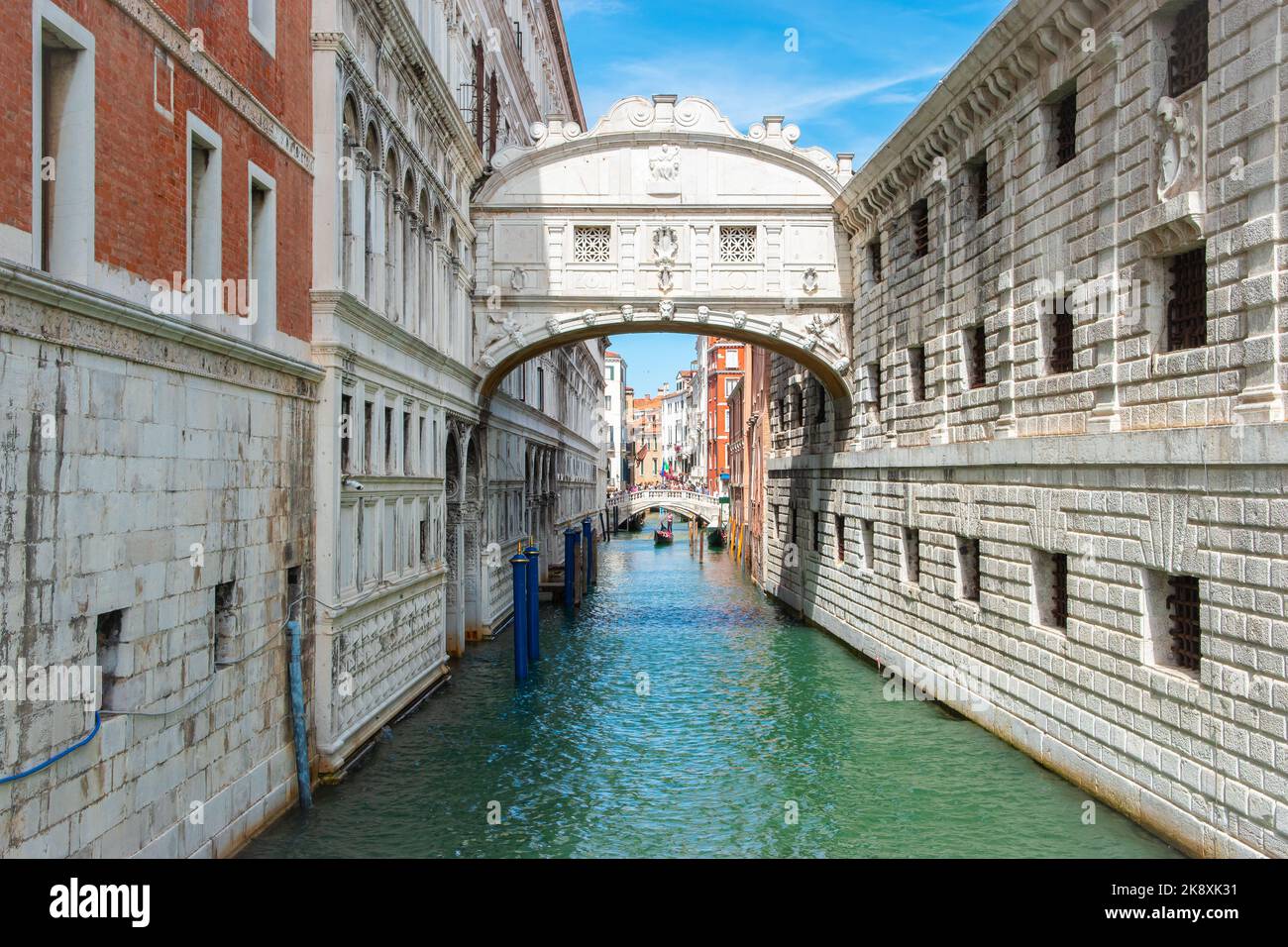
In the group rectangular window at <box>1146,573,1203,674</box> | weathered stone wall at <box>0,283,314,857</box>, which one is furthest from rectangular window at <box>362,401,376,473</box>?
A: rectangular window at <box>1146,573,1203,674</box>

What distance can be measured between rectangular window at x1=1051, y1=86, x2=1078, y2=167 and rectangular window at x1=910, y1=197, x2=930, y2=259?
4.44 metres

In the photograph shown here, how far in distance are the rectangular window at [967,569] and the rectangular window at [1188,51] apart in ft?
21.2

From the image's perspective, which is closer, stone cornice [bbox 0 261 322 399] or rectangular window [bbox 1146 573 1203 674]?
stone cornice [bbox 0 261 322 399]

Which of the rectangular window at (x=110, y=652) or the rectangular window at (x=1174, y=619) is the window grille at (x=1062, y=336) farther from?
the rectangular window at (x=110, y=652)

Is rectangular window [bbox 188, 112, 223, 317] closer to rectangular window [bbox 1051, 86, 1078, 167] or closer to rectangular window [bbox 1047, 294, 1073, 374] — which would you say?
rectangular window [bbox 1047, 294, 1073, 374]

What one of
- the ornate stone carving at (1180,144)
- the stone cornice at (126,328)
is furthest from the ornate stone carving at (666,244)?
the ornate stone carving at (1180,144)

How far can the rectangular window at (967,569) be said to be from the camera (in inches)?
565

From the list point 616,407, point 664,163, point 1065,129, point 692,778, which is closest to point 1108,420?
point 1065,129

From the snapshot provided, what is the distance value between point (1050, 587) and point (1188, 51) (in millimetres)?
5513

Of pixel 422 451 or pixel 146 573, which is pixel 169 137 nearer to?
pixel 146 573

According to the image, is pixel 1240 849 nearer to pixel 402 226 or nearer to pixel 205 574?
pixel 205 574

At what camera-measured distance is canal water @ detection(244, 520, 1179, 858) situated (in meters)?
9.68

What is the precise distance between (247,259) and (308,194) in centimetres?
188

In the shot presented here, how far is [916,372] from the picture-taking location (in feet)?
55.3
